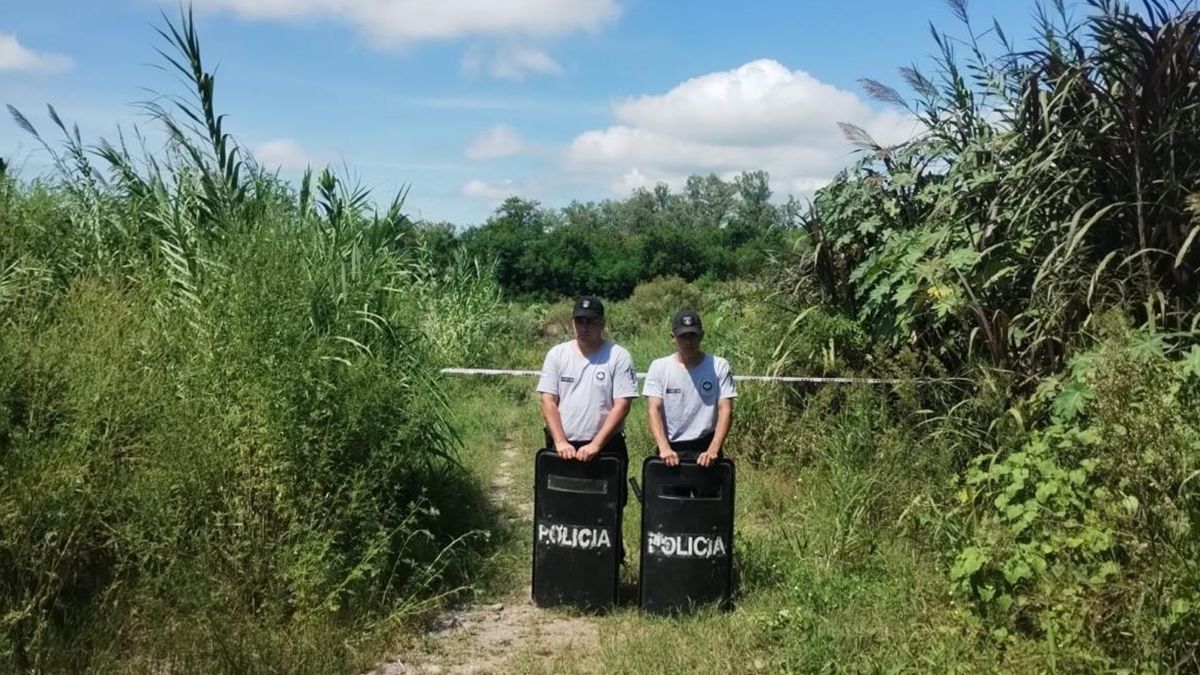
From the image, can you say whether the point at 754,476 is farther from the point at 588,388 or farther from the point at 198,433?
the point at 198,433

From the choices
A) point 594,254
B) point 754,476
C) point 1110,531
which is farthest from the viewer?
point 594,254

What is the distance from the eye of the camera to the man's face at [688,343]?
18.3 ft

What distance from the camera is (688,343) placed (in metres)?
5.61

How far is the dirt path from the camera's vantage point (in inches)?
191

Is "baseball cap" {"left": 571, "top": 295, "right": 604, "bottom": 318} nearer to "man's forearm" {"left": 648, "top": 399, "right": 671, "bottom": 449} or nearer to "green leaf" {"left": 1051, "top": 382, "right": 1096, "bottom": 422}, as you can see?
"man's forearm" {"left": 648, "top": 399, "right": 671, "bottom": 449}

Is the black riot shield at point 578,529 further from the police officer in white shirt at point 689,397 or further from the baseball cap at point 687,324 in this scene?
the baseball cap at point 687,324

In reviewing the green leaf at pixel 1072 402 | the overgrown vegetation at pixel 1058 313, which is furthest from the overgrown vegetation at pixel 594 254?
the green leaf at pixel 1072 402

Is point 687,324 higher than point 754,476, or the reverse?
point 687,324

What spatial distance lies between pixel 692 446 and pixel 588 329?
914 mm

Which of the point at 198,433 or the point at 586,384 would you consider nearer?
the point at 198,433

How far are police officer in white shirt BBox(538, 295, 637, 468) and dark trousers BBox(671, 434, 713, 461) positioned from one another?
318mm

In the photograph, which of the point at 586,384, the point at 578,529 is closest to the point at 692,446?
the point at 586,384

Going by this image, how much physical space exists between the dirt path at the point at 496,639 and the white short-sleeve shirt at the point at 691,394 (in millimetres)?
1232

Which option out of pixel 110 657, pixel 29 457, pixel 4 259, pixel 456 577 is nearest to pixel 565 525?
pixel 456 577
